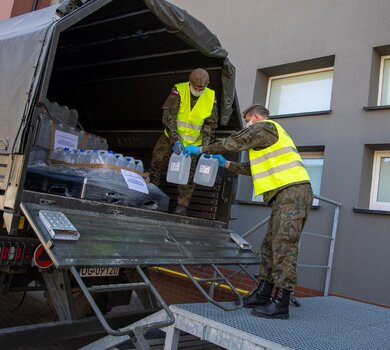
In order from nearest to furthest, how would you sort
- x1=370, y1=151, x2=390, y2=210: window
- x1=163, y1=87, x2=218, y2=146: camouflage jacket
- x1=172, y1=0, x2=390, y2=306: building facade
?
x1=163, y1=87, x2=218, y2=146: camouflage jacket → x1=172, y1=0, x2=390, y2=306: building facade → x1=370, y1=151, x2=390, y2=210: window

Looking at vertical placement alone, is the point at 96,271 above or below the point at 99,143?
below

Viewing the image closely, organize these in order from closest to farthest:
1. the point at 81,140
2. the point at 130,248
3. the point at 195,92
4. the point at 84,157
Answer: the point at 130,248 → the point at 84,157 → the point at 195,92 → the point at 81,140

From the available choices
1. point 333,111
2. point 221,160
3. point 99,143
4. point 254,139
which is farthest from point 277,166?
point 333,111

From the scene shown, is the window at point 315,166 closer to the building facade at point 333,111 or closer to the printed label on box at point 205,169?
the building facade at point 333,111

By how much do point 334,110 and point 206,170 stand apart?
275 cm

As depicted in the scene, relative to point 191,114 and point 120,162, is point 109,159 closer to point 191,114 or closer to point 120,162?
point 120,162

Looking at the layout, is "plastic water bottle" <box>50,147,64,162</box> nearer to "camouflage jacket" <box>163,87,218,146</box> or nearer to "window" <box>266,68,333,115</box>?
"camouflage jacket" <box>163,87,218,146</box>

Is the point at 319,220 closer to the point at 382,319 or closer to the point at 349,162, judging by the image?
the point at 349,162

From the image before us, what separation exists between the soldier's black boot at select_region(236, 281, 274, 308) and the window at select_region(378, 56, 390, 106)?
3.55 meters

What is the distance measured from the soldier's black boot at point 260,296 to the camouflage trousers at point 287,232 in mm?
51

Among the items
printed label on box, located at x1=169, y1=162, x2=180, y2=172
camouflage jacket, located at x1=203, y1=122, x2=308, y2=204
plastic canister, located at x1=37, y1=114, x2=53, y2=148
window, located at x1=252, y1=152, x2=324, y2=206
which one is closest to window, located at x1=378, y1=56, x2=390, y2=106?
window, located at x1=252, y1=152, x2=324, y2=206

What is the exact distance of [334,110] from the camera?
590cm

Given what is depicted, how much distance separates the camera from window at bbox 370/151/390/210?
5480 millimetres

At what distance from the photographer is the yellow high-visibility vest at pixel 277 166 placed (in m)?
3.38
